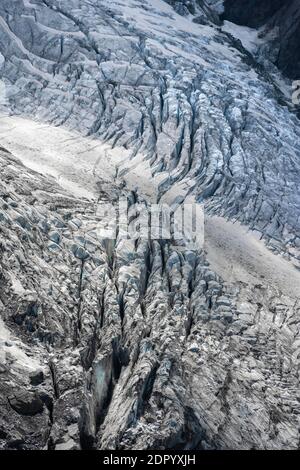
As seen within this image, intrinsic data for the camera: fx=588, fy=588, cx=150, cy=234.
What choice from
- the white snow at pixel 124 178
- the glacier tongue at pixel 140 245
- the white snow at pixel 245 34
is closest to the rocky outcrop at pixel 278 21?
the white snow at pixel 245 34

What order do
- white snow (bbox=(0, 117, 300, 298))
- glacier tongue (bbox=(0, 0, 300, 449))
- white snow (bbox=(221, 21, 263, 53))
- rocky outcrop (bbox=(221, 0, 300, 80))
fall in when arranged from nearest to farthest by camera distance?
glacier tongue (bbox=(0, 0, 300, 449))
white snow (bbox=(0, 117, 300, 298))
rocky outcrop (bbox=(221, 0, 300, 80))
white snow (bbox=(221, 21, 263, 53))

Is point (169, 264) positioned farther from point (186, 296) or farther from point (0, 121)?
point (0, 121)

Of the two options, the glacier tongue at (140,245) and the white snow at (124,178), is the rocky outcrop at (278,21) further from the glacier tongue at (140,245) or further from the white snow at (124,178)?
the white snow at (124,178)

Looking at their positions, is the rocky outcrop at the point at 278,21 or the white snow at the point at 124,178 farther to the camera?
the rocky outcrop at the point at 278,21

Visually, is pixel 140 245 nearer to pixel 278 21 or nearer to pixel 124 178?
pixel 124 178

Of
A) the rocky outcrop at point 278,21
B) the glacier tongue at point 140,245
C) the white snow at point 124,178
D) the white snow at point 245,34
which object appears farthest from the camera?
the white snow at point 245,34

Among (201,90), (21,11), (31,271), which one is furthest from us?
(21,11)

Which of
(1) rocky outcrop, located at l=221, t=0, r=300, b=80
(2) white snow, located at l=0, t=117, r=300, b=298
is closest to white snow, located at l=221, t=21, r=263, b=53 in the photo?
(1) rocky outcrop, located at l=221, t=0, r=300, b=80

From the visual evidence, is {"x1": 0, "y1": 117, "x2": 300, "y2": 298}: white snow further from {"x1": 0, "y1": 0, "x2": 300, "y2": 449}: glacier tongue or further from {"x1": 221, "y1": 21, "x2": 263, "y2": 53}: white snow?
{"x1": 221, "y1": 21, "x2": 263, "y2": 53}: white snow

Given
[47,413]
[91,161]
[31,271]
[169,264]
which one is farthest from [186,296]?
[91,161]
